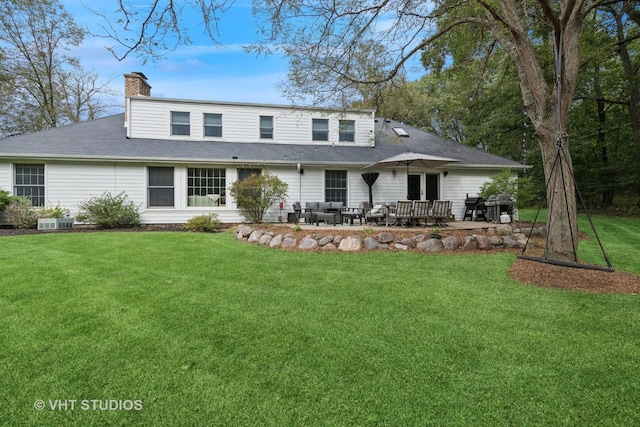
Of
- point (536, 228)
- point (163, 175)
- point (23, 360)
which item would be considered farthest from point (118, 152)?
point (536, 228)

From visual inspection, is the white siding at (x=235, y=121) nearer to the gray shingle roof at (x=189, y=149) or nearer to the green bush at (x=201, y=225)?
the gray shingle roof at (x=189, y=149)

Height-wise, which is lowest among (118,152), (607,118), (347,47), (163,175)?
(163,175)

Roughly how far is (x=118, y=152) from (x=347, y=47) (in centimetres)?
907

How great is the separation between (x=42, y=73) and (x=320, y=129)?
19790 millimetres

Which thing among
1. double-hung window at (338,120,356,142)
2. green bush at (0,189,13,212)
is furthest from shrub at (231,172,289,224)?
green bush at (0,189,13,212)

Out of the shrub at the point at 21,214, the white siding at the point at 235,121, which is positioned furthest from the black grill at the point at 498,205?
the shrub at the point at 21,214

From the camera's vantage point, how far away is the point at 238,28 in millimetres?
4691

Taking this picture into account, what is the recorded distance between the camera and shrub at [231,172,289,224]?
37.2ft

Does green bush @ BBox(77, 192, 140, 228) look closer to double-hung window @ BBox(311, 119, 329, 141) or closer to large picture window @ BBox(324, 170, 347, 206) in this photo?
large picture window @ BBox(324, 170, 347, 206)

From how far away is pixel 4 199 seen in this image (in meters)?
10.5

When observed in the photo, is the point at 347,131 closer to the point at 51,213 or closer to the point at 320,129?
the point at 320,129

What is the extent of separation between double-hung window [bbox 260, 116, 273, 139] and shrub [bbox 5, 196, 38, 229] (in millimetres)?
8489

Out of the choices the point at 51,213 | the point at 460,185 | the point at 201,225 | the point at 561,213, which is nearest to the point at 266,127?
the point at 201,225

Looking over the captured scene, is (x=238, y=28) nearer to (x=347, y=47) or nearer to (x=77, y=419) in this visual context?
(x=347, y=47)
